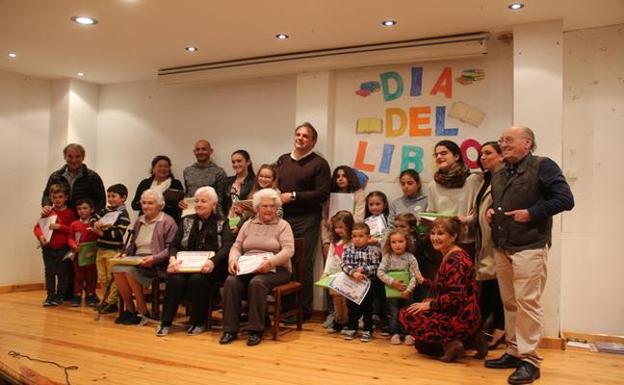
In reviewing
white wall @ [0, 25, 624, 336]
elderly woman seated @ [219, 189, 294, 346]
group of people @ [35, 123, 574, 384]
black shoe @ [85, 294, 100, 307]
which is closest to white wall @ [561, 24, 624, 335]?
white wall @ [0, 25, 624, 336]

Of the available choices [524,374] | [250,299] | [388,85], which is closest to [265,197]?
[250,299]

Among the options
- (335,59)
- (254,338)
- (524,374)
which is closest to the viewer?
(524,374)

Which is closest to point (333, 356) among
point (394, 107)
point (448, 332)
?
point (448, 332)

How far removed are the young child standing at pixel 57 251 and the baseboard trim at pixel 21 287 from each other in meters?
1.17

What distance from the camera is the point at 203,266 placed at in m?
4.06

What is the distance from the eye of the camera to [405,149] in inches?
Answer: 191

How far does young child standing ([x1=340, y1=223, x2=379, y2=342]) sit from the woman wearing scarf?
1.98 ft

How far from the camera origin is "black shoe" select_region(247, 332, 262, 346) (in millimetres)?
3746

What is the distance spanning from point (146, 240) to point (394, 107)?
2539 mm

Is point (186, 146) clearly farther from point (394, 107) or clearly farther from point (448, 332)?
point (448, 332)

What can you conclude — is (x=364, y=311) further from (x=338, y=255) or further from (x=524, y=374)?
(x=524, y=374)

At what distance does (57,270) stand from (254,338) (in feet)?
8.51

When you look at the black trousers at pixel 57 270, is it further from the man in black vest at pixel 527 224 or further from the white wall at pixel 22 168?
the man in black vest at pixel 527 224

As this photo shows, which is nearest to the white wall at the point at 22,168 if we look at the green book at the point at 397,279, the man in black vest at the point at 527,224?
the green book at the point at 397,279
